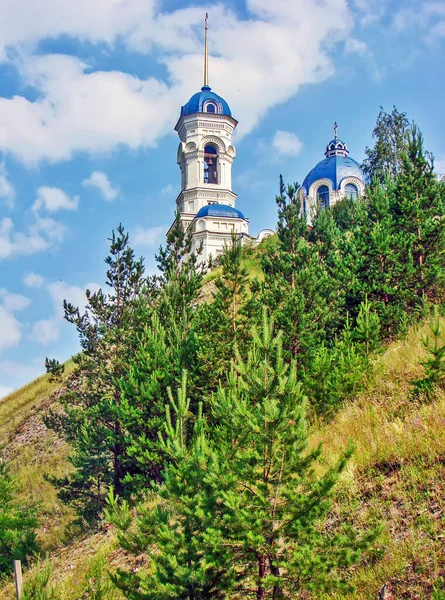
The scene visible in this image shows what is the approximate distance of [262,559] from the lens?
21.9 ft

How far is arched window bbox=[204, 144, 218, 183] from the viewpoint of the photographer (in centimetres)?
5303

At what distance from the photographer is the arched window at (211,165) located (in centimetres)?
5303

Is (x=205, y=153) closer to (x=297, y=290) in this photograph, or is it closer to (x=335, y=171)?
(x=335, y=171)

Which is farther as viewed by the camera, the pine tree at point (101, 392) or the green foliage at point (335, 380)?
the pine tree at point (101, 392)

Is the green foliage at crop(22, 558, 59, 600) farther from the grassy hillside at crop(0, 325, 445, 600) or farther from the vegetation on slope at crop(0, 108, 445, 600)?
the grassy hillside at crop(0, 325, 445, 600)

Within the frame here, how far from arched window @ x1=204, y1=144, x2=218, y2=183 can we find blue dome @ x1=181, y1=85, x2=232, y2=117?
3750 millimetres

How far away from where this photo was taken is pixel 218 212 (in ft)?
157

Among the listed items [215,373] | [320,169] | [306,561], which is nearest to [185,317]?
[215,373]

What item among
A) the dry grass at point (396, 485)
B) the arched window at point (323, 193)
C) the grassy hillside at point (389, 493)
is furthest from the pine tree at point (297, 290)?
the arched window at point (323, 193)

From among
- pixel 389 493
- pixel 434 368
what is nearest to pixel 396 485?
pixel 389 493

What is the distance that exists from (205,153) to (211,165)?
1401 mm

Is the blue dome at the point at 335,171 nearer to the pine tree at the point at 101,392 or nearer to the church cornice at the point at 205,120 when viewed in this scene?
the church cornice at the point at 205,120

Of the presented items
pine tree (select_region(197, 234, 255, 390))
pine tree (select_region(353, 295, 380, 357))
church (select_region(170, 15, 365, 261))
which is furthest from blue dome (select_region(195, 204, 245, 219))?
pine tree (select_region(353, 295, 380, 357))

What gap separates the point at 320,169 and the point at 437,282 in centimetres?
3976
